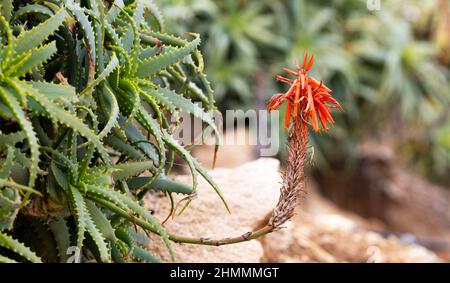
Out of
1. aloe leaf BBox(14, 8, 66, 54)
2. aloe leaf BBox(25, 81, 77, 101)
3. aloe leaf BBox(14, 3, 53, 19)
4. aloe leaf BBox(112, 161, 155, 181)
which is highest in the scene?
aloe leaf BBox(14, 3, 53, 19)

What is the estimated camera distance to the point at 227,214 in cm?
232

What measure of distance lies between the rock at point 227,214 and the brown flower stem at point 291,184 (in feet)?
1.72

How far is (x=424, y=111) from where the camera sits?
679 centimetres

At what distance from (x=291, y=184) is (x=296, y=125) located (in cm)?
13

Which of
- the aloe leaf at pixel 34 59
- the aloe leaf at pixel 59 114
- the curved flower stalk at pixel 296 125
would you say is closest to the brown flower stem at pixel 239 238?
the curved flower stalk at pixel 296 125

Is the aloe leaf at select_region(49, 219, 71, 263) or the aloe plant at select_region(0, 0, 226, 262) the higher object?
the aloe plant at select_region(0, 0, 226, 262)

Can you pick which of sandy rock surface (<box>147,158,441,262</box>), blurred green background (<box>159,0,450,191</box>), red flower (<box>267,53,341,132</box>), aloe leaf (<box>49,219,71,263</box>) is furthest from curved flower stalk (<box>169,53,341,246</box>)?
blurred green background (<box>159,0,450,191</box>)

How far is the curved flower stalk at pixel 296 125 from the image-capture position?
1.56 metres

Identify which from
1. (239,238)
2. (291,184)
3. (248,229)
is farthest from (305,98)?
(248,229)

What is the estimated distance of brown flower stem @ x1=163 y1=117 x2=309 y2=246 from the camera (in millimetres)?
1591

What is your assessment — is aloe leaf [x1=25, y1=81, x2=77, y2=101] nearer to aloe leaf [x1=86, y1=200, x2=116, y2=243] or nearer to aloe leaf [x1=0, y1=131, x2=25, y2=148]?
aloe leaf [x1=0, y1=131, x2=25, y2=148]

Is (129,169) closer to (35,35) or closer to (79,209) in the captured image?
(79,209)

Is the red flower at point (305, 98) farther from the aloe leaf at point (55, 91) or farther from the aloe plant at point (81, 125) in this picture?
the aloe leaf at point (55, 91)
